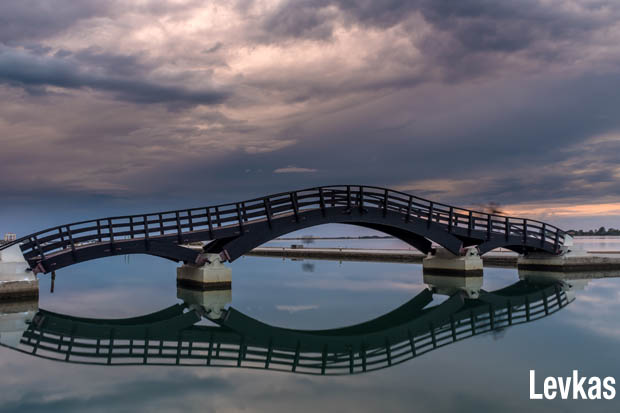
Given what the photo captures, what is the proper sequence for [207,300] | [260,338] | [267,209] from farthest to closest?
[267,209]
[207,300]
[260,338]

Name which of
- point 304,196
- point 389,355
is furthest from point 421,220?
point 389,355

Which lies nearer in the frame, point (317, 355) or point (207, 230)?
point (317, 355)

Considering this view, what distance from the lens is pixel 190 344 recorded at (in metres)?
15.4

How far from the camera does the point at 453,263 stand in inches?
1337

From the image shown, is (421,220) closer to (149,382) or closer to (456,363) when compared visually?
(456,363)

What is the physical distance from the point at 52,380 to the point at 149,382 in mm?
2166

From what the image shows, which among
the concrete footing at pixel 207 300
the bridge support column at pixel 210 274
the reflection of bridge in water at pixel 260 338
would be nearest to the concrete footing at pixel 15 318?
the reflection of bridge in water at pixel 260 338

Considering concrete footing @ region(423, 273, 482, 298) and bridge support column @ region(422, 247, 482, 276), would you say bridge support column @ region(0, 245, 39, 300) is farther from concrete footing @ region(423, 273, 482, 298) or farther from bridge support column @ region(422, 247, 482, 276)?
bridge support column @ region(422, 247, 482, 276)

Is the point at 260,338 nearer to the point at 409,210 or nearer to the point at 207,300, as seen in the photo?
the point at 207,300

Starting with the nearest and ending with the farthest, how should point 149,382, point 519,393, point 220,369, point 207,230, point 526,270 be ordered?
point 519,393
point 149,382
point 220,369
point 207,230
point 526,270

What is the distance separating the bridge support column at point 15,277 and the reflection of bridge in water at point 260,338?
2077 mm

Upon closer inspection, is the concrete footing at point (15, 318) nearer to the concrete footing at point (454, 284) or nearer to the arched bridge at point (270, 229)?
the arched bridge at point (270, 229)

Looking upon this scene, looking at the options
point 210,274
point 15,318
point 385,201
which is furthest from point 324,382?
point 385,201

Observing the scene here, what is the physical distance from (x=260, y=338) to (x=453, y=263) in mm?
20680
